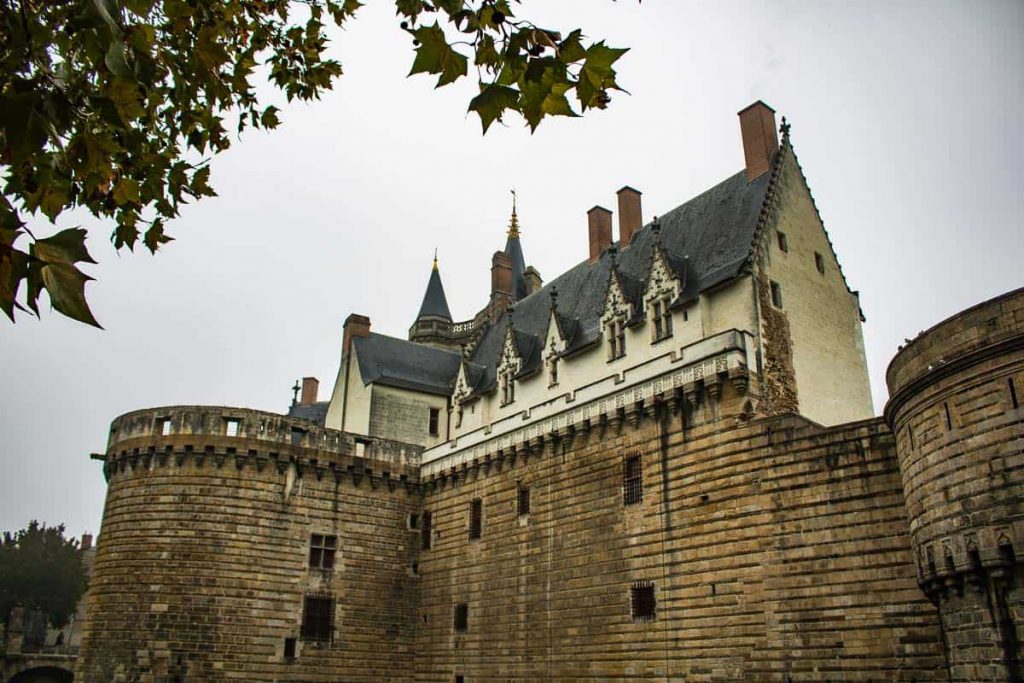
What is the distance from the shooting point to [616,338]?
26.4 metres

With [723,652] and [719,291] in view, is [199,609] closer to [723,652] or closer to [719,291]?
[723,652]

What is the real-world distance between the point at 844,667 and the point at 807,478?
13.0 ft

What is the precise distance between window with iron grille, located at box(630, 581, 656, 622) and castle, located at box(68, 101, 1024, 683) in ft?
0.17

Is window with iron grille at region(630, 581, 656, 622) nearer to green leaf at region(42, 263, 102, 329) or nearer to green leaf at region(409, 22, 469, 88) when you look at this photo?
green leaf at region(409, 22, 469, 88)

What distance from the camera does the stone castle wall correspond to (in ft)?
59.4

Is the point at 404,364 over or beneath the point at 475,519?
over

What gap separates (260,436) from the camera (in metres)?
29.5

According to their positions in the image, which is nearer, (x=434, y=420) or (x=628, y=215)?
(x=628, y=215)

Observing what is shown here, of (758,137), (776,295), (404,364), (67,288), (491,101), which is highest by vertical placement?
(758,137)

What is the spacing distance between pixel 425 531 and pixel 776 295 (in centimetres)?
1552

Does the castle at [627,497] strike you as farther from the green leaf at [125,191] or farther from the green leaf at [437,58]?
the green leaf at [125,191]

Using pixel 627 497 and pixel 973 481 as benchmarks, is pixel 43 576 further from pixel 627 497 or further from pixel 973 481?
pixel 973 481

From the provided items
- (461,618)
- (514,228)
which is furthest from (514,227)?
(461,618)

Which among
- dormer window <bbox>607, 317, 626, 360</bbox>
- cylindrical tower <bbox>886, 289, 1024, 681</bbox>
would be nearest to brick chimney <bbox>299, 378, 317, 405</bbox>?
dormer window <bbox>607, 317, 626, 360</bbox>
